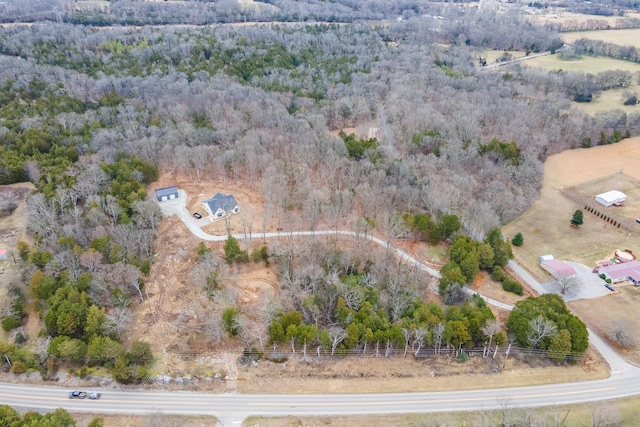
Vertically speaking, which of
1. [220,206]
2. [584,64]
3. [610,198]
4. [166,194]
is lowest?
[610,198]

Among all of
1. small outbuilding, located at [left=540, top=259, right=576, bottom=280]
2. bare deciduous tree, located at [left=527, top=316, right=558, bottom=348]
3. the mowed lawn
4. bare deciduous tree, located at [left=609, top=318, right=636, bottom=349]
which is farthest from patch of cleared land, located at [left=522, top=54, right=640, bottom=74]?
bare deciduous tree, located at [left=527, top=316, right=558, bottom=348]

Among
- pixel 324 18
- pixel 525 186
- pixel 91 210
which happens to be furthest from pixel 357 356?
pixel 324 18

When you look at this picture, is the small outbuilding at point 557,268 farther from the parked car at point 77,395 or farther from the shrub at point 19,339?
the shrub at point 19,339

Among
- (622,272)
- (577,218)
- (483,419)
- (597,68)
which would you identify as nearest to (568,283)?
(622,272)

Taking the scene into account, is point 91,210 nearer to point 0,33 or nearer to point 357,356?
point 357,356

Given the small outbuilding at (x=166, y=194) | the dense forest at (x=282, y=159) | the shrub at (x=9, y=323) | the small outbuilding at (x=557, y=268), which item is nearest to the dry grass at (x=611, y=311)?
the small outbuilding at (x=557, y=268)

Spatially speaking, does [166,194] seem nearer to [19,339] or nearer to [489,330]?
[19,339]
